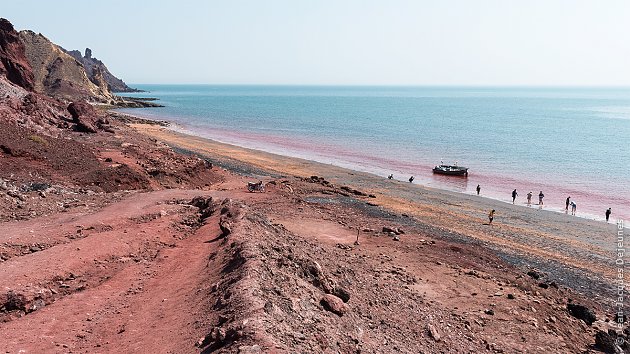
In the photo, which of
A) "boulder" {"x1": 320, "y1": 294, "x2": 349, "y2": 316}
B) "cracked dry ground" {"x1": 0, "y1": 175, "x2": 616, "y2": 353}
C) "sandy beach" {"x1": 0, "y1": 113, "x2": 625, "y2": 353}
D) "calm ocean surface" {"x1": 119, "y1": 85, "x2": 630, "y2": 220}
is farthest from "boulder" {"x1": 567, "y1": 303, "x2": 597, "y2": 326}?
"calm ocean surface" {"x1": 119, "y1": 85, "x2": 630, "y2": 220}

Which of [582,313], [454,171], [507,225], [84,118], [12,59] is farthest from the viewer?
[12,59]

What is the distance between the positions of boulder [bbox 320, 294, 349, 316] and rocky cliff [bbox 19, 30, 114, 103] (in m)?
108

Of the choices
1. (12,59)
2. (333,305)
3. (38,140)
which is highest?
(12,59)

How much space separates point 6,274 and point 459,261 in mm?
17429

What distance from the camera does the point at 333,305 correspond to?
11.4m

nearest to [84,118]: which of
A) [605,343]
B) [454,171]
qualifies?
[454,171]

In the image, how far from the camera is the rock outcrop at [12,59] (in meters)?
56.5

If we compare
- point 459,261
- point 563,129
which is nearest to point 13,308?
point 459,261

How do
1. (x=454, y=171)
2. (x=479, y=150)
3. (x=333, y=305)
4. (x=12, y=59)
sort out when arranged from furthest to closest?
(x=479, y=150)
(x=12, y=59)
(x=454, y=171)
(x=333, y=305)

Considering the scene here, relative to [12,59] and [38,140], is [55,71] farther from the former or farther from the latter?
[38,140]

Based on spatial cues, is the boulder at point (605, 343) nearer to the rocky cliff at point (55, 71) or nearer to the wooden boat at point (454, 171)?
the wooden boat at point (454, 171)

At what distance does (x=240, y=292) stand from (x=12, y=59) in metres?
60.9

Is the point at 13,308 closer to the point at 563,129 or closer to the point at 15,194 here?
the point at 15,194

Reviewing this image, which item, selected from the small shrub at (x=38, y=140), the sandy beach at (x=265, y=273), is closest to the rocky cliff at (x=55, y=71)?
the small shrub at (x=38, y=140)
